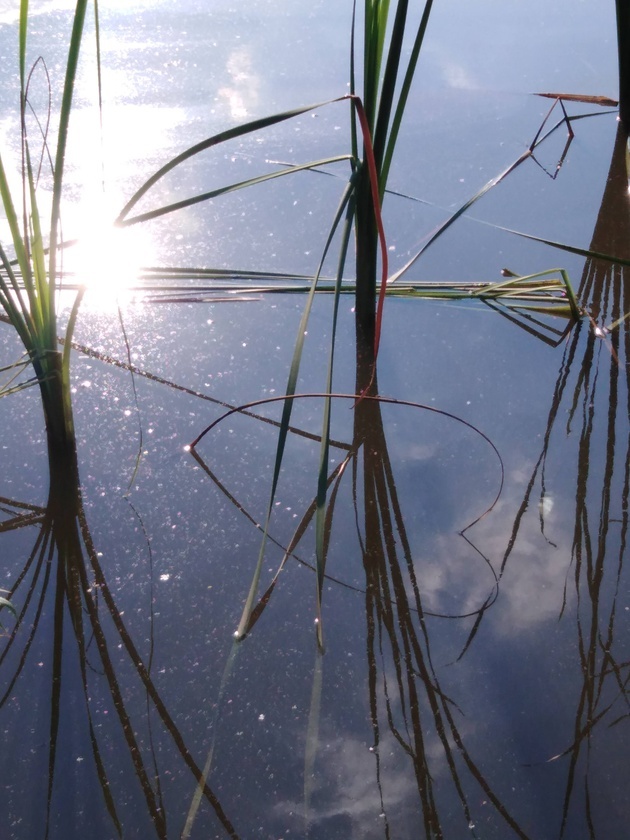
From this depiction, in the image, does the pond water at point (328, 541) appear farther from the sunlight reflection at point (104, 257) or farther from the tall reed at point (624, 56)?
the tall reed at point (624, 56)

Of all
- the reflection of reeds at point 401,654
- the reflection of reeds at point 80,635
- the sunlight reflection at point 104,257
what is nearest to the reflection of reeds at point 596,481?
the reflection of reeds at point 401,654

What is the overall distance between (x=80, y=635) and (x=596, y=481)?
0.75 metres

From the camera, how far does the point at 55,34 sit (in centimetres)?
279

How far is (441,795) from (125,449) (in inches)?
27.1

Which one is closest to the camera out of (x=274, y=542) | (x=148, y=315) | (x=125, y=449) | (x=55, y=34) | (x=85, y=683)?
(x=85, y=683)

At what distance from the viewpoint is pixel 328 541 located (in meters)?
1.17

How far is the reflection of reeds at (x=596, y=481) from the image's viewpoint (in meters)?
0.95

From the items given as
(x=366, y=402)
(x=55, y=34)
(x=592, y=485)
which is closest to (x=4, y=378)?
(x=366, y=402)

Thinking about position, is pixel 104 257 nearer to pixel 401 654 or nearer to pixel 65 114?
pixel 65 114

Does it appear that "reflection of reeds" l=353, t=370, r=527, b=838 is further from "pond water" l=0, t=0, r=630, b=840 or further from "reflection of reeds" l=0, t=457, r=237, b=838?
"reflection of reeds" l=0, t=457, r=237, b=838

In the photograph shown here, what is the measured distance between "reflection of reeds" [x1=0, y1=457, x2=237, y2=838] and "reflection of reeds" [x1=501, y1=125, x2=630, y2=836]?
0.41 m

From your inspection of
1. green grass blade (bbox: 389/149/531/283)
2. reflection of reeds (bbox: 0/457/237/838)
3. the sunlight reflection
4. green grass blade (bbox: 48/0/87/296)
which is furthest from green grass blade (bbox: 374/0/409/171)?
reflection of reeds (bbox: 0/457/237/838)

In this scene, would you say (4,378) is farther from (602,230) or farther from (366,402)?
(602,230)

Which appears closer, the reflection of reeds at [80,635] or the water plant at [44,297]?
the reflection of reeds at [80,635]
